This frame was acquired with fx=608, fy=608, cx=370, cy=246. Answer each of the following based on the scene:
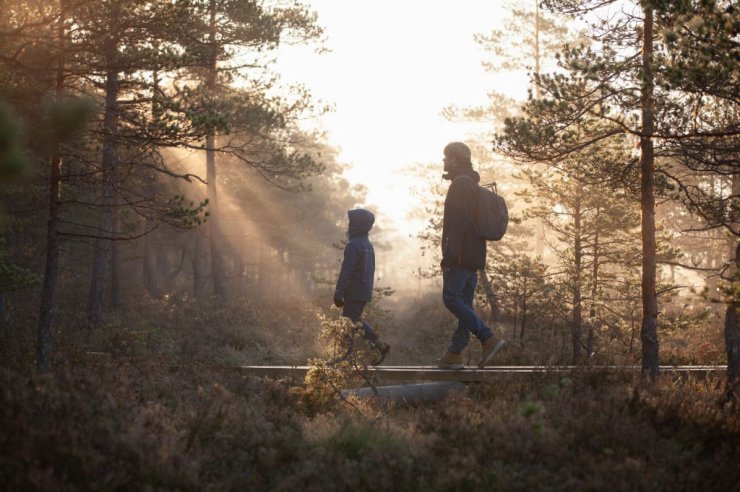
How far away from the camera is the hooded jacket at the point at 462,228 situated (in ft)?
26.1

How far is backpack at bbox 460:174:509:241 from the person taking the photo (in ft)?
26.1

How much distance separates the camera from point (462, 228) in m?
7.92

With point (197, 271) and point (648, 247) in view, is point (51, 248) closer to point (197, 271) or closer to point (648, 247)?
point (648, 247)

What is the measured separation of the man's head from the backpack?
1.58ft

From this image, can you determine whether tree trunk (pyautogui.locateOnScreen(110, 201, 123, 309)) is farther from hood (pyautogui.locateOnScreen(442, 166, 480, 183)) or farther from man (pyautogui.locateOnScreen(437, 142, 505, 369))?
man (pyautogui.locateOnScreen(437, 142, 505, 369))

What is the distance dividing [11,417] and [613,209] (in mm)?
11540

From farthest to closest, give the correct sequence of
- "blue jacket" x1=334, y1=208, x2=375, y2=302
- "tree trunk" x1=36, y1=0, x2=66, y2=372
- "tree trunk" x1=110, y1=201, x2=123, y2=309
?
"tree trunk" x1=110, y1=201, x2=123, y2=309
"blue jacket" x1=334, y1=208, x2=375, y2=302
"tree trunk" x1=36, y1=0, x2=66, y2=372

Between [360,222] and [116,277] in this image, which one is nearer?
[360,222]

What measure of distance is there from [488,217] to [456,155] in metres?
0.97

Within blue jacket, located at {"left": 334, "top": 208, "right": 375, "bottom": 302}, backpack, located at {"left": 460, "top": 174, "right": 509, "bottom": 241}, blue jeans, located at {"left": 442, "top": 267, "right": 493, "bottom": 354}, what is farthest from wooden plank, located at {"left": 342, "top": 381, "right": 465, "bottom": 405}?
backpack, located at {"left": 460, "top": 174, "right": 509, "bottom": 241}

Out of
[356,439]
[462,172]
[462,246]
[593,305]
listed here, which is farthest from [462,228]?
[593,305]

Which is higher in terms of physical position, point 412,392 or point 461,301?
point 461,301

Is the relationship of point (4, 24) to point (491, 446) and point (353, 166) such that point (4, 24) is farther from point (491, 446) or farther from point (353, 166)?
point (353, 166)

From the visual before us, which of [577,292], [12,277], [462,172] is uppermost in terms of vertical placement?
[462,172]
